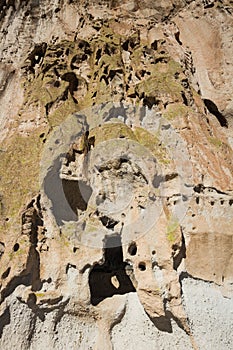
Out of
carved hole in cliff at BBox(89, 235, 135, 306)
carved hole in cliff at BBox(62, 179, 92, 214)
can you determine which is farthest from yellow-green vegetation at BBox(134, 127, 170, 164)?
carved hole in cliff at BBox(89, 235, 135, 306)

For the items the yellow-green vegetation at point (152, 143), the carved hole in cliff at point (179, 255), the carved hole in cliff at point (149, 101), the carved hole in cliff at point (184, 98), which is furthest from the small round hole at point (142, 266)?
the carved hole in cliff at point (184, 98)

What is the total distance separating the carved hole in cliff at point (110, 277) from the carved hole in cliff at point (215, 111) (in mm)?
3603

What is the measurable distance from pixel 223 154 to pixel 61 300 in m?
3.58

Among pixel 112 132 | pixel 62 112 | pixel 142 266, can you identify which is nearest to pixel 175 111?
pixel 112 132

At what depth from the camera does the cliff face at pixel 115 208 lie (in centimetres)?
493

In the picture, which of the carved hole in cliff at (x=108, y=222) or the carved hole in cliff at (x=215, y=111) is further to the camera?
the carved hole in cliff at (x=215, y=111)

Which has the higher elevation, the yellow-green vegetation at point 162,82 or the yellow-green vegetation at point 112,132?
the yellow-green vegetation at point 162,82

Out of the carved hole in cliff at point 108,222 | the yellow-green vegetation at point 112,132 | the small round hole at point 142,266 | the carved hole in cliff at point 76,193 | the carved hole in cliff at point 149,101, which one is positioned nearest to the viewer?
the small round hole at point 142,266

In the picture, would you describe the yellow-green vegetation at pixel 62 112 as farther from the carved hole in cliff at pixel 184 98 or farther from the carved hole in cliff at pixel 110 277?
the carved hole in cliff at pixel 110 277

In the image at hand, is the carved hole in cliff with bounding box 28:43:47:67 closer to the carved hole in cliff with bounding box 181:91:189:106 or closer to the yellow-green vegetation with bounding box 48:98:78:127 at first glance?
the yellow-green vegetation with bounding box 48:98:78:127

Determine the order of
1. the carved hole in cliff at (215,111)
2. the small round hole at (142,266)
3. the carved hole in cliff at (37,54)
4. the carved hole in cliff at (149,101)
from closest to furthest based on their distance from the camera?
the small round hole at (142,266) < the carved hole in cliff at (149,101) < the carved hole in cliff at (215,111) < the carved hole in cliff at (37,54)

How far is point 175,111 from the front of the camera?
6.34 metres

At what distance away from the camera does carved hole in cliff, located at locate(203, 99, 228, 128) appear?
805 centimetres

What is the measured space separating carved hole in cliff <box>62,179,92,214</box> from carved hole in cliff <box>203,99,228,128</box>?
3.62 metres
